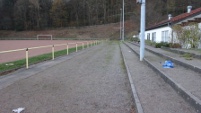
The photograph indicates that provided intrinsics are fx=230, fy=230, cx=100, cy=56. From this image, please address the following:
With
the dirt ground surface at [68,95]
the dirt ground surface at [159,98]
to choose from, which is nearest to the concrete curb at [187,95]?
the dirt ground surface at [159,98]

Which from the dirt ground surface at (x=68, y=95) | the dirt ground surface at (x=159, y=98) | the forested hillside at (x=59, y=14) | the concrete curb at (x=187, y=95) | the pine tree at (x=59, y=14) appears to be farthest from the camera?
the pine tree at (x=59, y=14)

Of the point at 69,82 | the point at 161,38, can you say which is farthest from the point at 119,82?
the point at 161,38

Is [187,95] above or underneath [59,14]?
underneath

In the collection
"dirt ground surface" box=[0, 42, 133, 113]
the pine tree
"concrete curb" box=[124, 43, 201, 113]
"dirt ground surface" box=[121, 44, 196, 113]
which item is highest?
the pine tree

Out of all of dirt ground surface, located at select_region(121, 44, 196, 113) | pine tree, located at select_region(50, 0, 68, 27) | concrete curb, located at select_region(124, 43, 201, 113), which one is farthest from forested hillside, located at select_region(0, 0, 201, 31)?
concrete curb, located at select_region(124, 43, 201, 113)

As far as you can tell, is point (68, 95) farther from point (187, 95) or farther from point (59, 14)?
point (59, 14)

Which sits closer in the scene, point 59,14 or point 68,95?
point 68,95

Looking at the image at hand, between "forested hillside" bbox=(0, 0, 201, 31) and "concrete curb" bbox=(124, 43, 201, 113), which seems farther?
"forested hillside" bbox=(0, 0, 201, 31)

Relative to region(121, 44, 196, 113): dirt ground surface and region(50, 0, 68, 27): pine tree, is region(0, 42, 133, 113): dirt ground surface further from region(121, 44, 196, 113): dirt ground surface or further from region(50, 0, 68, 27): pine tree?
region(50, 0, 68, 27): pine tree

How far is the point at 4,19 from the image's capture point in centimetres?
9331

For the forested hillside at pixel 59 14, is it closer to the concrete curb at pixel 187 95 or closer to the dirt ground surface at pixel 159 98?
the dirt ground surface at pixel 159 98

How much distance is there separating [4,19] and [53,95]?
9634 cm

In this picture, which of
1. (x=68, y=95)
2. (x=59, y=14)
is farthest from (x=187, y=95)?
(x=59, y=14)

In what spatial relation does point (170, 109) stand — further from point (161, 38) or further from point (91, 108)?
point (161, 38)
